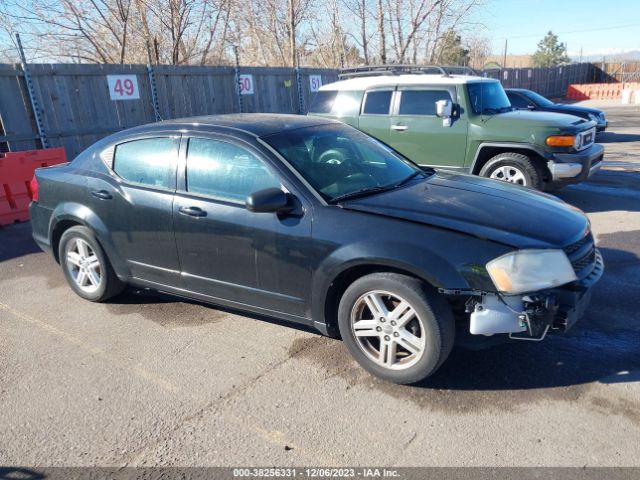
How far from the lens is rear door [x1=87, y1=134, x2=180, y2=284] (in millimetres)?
4023

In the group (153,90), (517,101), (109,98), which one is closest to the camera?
(109,98)

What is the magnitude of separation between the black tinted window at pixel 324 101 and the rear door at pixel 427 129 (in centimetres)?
116

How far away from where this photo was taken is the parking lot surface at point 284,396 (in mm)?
2713

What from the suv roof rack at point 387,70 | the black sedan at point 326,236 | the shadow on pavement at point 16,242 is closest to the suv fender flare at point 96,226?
the black sedan at point 326,236

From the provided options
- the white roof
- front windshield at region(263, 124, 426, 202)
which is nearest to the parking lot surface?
front windshield at region(263, 124, 426, 202)

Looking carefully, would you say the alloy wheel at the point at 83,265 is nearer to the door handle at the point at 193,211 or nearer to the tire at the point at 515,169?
the door handle at the point at 193,211

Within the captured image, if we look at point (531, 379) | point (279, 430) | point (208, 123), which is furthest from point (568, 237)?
point (208, 123)

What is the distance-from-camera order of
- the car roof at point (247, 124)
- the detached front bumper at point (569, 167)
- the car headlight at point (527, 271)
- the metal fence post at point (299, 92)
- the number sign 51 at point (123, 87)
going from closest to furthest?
the car headlight at point (527, 271) < the car roof at point (247, 124) < the detached front bumper at point (569, 167) < the number sign 51 at point (123, 87) < the metal fence post at point (299, 92)

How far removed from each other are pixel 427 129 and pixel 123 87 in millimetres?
7129

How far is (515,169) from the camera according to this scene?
7.35 metres

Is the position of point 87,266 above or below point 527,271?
below

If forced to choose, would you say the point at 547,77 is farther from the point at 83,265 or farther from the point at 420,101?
the point at 83,265

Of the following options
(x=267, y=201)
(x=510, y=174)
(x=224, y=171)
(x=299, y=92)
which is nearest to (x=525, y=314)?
(x=267, y=201)

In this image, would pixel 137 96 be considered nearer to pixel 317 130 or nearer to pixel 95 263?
pixel 95 263
